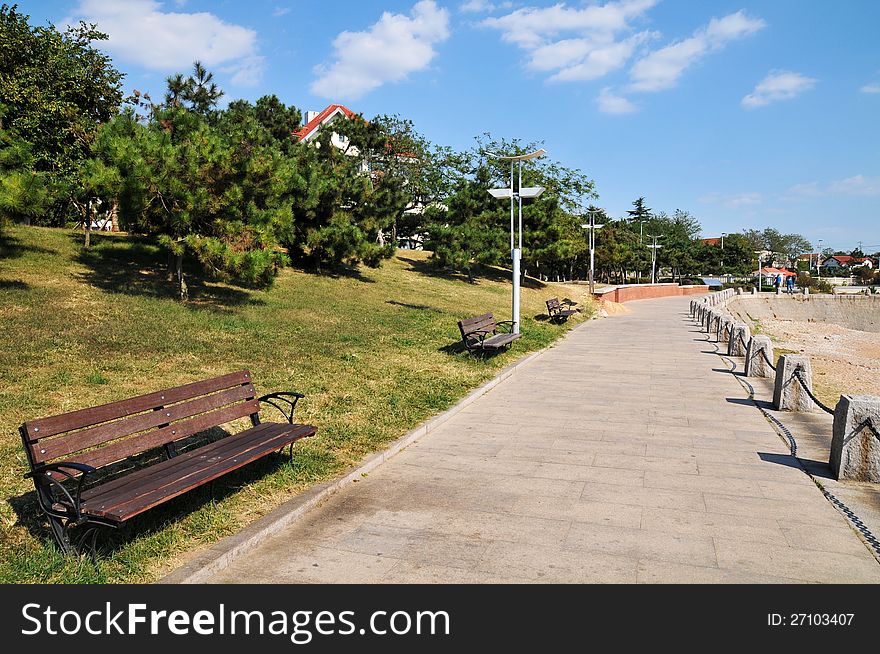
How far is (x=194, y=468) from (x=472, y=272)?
3101 centimetres

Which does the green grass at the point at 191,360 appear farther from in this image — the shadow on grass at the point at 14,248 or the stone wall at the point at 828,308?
the stone wall at the point at 828,308

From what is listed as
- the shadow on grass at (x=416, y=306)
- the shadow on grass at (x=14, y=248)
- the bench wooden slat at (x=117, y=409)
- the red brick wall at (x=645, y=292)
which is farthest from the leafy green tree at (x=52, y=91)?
the red brick wall at (x=645, y=292)

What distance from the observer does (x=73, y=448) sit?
3.83 meters

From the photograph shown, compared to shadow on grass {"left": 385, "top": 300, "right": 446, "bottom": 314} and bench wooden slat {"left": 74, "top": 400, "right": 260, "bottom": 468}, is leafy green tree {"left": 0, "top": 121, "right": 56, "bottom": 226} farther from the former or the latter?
shadow on grass {"left": 385, "top": 300, "right": 446, "bottom": 314}

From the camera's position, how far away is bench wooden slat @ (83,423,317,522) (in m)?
3.47

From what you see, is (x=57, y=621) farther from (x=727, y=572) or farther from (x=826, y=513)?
(x=826, y=513)

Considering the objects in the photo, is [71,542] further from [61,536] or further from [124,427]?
[124,427]

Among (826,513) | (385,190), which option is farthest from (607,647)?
(385,190)

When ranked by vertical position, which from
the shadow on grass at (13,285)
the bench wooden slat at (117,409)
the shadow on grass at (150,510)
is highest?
the shadow on grass at (13,285)

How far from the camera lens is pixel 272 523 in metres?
4.18

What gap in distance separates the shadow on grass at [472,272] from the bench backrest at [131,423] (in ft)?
81.0

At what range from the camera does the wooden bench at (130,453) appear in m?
3.50

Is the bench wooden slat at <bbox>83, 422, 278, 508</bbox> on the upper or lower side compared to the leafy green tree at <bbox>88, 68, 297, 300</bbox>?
lower

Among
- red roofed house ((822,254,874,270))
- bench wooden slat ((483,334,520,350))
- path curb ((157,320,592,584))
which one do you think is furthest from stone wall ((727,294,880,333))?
red roofed house ((822,254,874,270))
